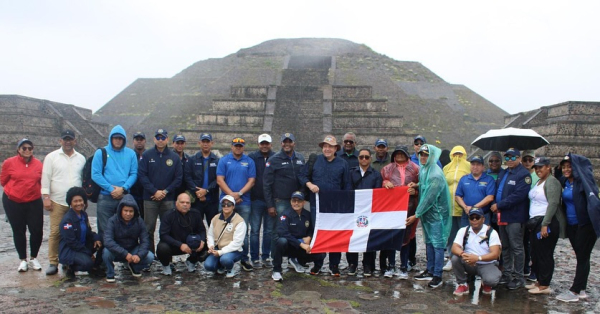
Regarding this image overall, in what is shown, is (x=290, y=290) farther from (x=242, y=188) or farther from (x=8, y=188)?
(x=8, y=188)

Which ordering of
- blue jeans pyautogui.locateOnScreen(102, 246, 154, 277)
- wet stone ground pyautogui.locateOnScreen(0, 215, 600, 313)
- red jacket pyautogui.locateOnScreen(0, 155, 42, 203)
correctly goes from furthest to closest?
red jacket pyautogui.locateOnScreen(0, 155, 42, 203), blue jeans pyautogui.locateOnScreen(102, 246, 154, 277), wet stone ground pyautogui.locateOnScreen(0, 215, 600, 313)

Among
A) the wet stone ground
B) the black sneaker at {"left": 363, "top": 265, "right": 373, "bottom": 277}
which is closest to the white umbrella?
the wet stone ground

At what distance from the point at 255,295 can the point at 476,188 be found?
11.9 feet

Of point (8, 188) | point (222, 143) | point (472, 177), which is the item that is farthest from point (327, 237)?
point (222, 143)

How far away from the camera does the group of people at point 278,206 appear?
639 centimetres

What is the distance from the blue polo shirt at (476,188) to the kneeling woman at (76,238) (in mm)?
5500

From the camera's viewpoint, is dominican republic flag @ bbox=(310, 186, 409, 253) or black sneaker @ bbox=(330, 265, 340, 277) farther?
dominican republic flag @ bbox=(310, 186, 409, 253)

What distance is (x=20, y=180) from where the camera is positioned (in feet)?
23.2

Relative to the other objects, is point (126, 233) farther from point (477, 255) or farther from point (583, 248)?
point (583, 248)

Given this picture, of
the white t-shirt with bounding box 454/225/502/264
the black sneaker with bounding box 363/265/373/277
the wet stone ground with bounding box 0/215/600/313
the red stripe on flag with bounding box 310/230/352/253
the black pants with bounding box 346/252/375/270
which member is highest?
the white t-shirt with bounding box 454/225/502/264

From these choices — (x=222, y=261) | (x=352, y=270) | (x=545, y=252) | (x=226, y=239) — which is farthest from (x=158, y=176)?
(x=545, y=252)

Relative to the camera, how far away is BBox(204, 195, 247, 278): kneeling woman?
691 centimetres

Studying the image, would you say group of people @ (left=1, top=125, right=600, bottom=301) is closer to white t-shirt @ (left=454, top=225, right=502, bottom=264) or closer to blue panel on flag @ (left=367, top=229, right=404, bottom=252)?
white t-shirt @ (left=454, top=225, right=502, bottom=264)

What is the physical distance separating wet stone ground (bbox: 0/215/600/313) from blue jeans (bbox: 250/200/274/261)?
1.55ft
